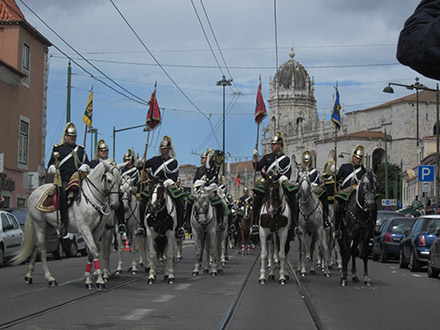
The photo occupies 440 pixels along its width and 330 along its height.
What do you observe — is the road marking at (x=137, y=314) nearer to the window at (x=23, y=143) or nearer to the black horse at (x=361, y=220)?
the black horse at (x=361, y=220)

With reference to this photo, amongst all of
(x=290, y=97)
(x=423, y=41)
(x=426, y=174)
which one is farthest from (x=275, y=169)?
(x=290, y=97)

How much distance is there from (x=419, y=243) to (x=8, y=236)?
11.6m

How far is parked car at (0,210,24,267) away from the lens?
20.6 meters

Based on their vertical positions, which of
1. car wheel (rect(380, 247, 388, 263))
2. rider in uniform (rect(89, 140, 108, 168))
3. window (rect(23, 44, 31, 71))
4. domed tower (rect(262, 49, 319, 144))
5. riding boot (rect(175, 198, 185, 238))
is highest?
domed tower (rect(262, 49, 319, 144))

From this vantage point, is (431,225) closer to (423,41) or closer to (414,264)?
(414,264)

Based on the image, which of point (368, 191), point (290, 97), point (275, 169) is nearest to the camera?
point (368, 191)

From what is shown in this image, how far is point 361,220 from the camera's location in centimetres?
1469

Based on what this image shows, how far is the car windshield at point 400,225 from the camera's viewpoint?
2439 centimetres

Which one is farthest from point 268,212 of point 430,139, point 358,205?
point 430,139

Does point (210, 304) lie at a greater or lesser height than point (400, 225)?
lesser

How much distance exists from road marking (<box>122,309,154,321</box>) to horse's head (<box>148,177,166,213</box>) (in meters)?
4.84

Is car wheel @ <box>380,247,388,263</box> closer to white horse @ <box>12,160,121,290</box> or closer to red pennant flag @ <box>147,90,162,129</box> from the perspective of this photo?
red pennant flag @ <box>147,90,162,129</box>

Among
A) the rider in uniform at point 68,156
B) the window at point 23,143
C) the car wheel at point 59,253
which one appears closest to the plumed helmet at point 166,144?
the rider in uniform at point 68,156

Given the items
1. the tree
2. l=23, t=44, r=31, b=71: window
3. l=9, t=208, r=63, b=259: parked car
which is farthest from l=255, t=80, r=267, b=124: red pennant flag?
the tree
